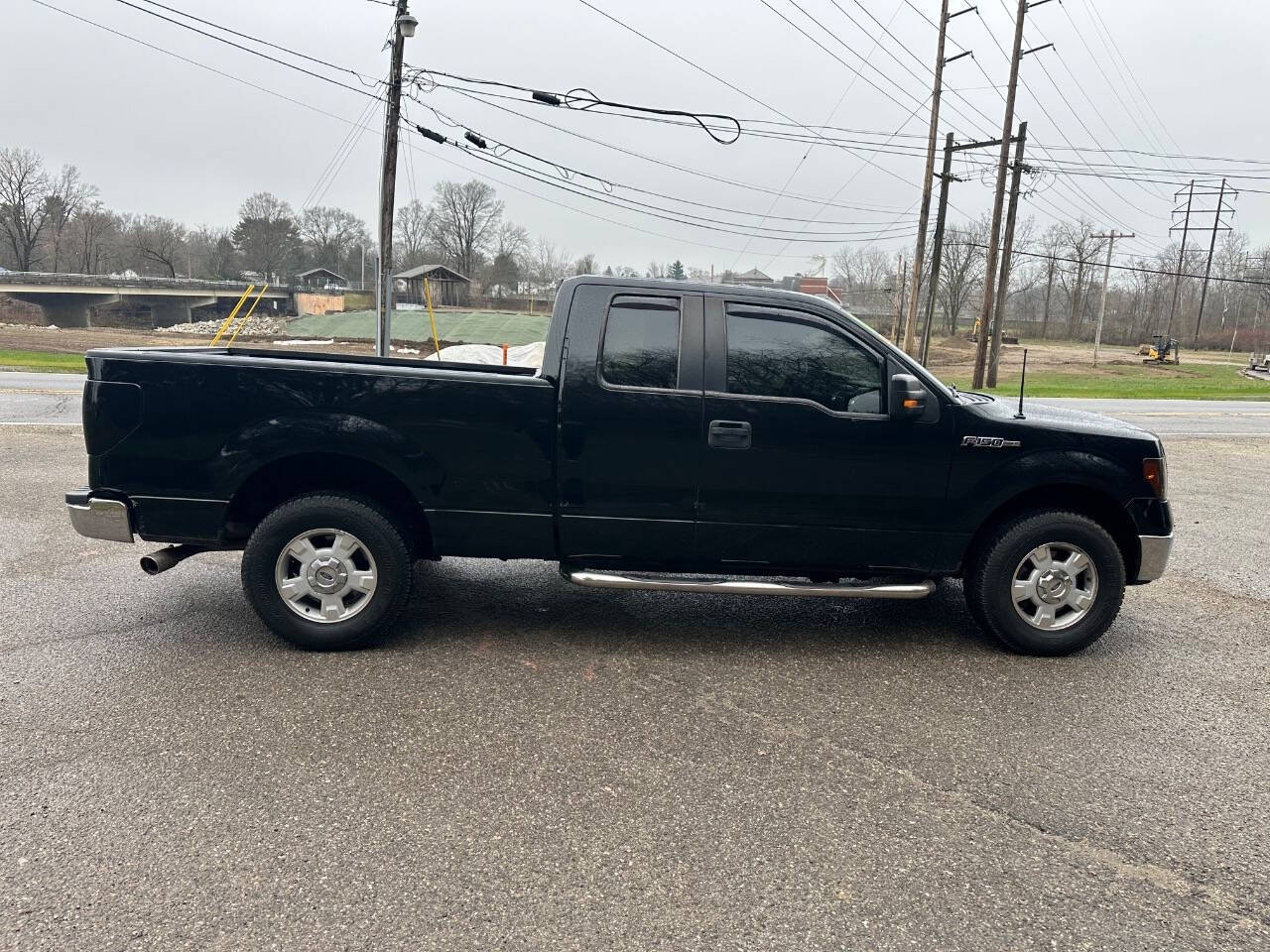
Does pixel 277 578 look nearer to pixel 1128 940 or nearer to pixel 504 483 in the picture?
pixel 504 483

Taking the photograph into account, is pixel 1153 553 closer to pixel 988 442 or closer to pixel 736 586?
pixel 988 442

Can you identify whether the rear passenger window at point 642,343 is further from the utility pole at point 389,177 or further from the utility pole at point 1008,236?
the utility pole at point 1008,236

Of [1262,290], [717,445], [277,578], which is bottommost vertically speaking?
[277,578]

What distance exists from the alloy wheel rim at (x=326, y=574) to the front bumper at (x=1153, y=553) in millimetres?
4233

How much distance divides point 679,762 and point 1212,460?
1295 centimetres

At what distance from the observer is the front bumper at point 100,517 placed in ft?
14.7

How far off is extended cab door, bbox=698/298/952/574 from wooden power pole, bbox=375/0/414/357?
58.3 ft

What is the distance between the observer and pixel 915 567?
15.8ft

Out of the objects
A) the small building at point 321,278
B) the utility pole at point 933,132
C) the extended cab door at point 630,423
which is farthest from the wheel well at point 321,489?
the small building at point 321,278

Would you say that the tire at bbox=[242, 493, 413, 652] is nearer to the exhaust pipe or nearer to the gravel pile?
the exhaust pipe

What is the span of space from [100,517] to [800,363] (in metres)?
3.78

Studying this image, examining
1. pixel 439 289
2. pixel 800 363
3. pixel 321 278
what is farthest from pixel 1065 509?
pixel 321 278

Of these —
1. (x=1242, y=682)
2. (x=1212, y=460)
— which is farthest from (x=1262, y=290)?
(x=1242, y=682)

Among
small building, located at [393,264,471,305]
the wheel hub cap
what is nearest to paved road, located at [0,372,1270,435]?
the wheel hub cap
